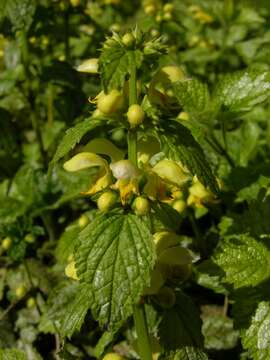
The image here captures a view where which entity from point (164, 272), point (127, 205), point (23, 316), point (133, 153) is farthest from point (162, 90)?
point (23, 316)

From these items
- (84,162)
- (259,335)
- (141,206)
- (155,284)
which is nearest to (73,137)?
(84,162)

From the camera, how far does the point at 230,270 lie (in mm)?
1515

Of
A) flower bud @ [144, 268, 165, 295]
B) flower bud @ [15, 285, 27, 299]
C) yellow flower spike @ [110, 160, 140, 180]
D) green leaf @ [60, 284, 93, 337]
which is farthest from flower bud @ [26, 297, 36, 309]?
yellow flower spike @ [110, 160, 140, 180]

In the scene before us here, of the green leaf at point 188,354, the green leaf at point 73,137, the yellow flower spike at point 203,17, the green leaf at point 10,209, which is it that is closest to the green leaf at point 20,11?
the green leaf at point 10,209

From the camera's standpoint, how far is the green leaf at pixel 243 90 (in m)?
1.76

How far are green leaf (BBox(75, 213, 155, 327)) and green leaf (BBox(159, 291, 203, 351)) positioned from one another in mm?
302

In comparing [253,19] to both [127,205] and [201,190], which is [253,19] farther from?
[127,205]

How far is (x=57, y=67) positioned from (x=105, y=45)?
4.53 ft

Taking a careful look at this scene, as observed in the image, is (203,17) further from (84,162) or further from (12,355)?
(12,355)

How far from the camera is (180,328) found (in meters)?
1.50

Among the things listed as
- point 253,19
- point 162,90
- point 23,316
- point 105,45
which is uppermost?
point 105,45

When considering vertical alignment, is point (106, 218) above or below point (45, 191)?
above

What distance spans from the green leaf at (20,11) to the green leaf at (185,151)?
45.9 inches

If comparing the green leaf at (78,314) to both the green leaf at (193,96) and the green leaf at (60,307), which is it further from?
the green leaf at (193,96)
